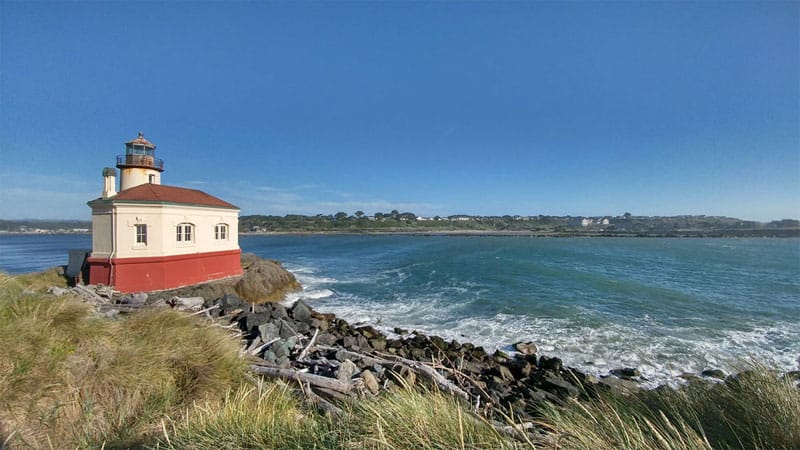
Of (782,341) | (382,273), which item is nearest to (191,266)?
(382,273)

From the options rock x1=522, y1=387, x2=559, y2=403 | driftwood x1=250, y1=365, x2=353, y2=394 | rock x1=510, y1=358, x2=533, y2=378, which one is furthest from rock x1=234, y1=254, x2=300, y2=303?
rock x1=522, y1=387, x2=559, y2=403

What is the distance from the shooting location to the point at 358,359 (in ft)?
24.6

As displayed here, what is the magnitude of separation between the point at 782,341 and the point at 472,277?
1635cm

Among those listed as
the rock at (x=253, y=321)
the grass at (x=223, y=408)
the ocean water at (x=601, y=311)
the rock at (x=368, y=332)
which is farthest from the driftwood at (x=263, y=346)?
the ocean water at (x=601, y=311)

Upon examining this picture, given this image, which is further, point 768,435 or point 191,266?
point 191,266

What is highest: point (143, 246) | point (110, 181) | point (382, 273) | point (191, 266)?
point (110, 181)

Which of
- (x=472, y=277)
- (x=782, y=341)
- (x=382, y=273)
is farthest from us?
(x=382, y=273)

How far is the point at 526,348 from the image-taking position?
1020cm

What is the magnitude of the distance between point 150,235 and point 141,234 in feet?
1.30

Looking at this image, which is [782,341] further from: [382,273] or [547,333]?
[382,273]

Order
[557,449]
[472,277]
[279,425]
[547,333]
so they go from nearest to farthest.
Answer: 1. [557,449]
2. [279,425]
3. [547,333]
4. [472,277]

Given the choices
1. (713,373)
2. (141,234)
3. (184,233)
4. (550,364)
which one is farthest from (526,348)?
(141,234)

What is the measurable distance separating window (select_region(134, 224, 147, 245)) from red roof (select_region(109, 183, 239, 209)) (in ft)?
3.95

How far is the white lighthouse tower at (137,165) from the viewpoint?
1755 centimetres
